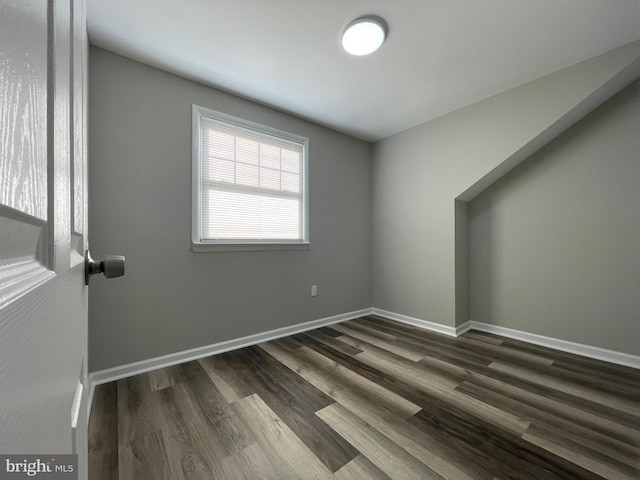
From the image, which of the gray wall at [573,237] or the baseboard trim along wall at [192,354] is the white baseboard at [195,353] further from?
the gray wall at [573,237]

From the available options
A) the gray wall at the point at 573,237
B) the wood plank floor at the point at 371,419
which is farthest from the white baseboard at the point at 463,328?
the wood plank floor at the point at 371,419

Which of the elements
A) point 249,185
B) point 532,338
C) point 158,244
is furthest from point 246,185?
point 532,338

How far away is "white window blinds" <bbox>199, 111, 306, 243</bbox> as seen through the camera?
2.20 meters

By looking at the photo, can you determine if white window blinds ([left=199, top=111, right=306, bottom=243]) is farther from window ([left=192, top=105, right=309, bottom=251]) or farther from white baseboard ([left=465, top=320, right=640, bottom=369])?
white baseboard ([left=465, top=320, right=640, bottom=369])

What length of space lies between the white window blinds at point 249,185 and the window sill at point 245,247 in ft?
0.14

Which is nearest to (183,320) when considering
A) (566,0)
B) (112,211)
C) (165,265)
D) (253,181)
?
(165,265)

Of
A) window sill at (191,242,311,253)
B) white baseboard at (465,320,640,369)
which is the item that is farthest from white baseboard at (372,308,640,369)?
window sill at (191,242,311,253)

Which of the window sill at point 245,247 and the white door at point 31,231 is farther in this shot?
the window sill at point 245,247

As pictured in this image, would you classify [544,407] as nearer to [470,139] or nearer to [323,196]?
[470,139]

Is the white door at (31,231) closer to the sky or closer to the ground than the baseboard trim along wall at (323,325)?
closer to the sky

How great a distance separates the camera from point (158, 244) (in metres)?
1.94

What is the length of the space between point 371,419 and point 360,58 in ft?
7.74

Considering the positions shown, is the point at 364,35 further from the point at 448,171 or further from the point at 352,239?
the point at 352,239

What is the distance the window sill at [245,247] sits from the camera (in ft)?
6.97
